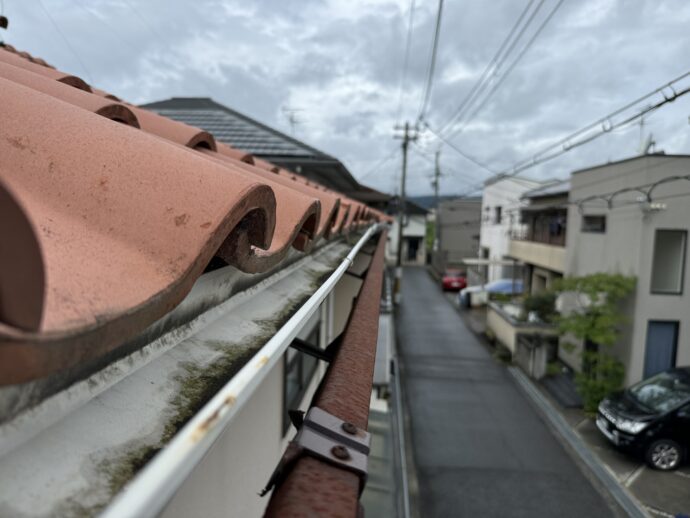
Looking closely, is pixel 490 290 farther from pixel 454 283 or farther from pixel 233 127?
pixel 233 127

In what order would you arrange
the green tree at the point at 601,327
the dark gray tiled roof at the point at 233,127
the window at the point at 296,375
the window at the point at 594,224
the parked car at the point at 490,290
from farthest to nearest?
the parked car at the point at 490,290 < the window at the point at 594,224 < the green tree at the point at 601,327 < the dark gray tiled roof at the point at 233,127 < the window at the point at 296,375

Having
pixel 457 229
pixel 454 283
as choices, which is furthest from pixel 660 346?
pixel 457 229

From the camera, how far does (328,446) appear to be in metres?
1.01

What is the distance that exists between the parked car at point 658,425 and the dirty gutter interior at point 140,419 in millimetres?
9676

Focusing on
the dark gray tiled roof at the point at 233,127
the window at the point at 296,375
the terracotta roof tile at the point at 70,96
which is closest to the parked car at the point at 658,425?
the window at the point at 296,375

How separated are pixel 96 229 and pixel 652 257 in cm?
1259

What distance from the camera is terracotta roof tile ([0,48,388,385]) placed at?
20.8 inches

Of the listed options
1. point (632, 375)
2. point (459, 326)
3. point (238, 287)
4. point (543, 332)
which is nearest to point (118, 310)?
point (238, 287)

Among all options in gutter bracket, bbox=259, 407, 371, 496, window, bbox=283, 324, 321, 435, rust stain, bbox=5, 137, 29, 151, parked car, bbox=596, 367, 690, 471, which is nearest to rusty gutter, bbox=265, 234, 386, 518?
gutter bracket, bbox=259, 407, 371, 496

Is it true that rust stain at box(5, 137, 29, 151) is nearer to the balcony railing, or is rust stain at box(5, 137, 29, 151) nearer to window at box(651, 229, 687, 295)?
window at box(651, 229, 687, 295)

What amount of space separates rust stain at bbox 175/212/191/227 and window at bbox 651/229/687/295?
12.7 meters

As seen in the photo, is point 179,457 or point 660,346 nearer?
point 179,457

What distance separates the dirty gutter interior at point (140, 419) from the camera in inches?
25.0

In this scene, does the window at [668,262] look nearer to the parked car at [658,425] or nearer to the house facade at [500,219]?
the parked car at [658,425]
